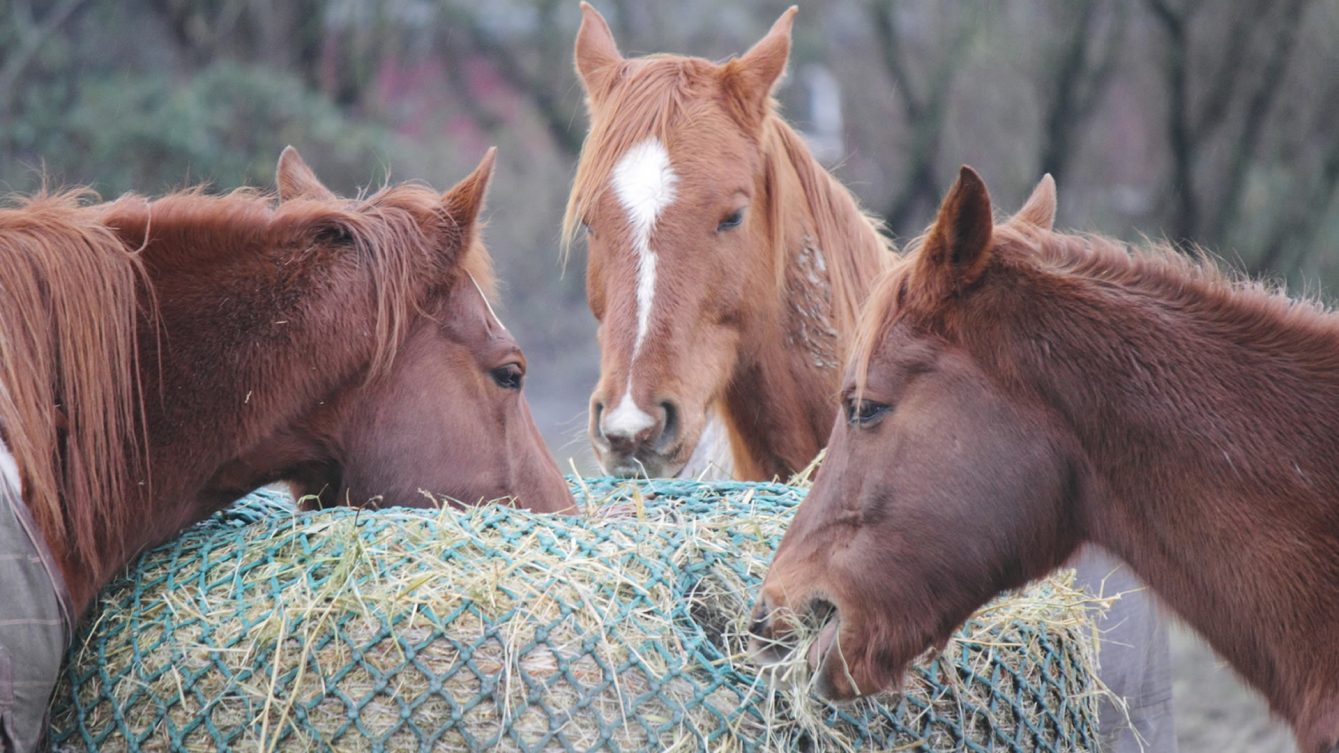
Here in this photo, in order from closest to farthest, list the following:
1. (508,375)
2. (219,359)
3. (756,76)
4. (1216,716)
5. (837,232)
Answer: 1. (219,359)
2. (508,375)
3. (756,76)
4. (837,232)
5. (1216,716)

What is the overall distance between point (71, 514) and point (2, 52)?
995cm

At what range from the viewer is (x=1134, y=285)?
2371mm

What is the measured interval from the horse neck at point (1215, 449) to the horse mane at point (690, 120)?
1475 mm

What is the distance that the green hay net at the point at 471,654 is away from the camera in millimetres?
2191

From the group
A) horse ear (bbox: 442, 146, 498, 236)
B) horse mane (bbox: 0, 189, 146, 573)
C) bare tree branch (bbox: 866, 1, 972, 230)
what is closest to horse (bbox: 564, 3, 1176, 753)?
horse ear (bbox: 442, 146, 498, 236)

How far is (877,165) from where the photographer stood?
454 inches

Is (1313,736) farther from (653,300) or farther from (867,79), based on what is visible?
(867,79)

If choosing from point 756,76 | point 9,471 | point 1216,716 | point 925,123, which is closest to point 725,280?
point 756,76

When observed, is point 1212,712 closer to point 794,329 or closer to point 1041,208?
point 794,329

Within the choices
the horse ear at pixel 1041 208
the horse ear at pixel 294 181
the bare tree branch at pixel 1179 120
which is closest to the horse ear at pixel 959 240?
the horse ear at pixel 1041 208

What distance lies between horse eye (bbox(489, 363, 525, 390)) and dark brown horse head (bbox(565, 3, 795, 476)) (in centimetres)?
53

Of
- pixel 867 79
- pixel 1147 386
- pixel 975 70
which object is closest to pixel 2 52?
pixel 867 79

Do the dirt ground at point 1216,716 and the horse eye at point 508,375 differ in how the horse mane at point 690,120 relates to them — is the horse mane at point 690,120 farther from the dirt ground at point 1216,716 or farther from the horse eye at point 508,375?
the dirt ground at point 1216,716

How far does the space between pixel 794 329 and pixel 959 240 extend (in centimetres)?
152
